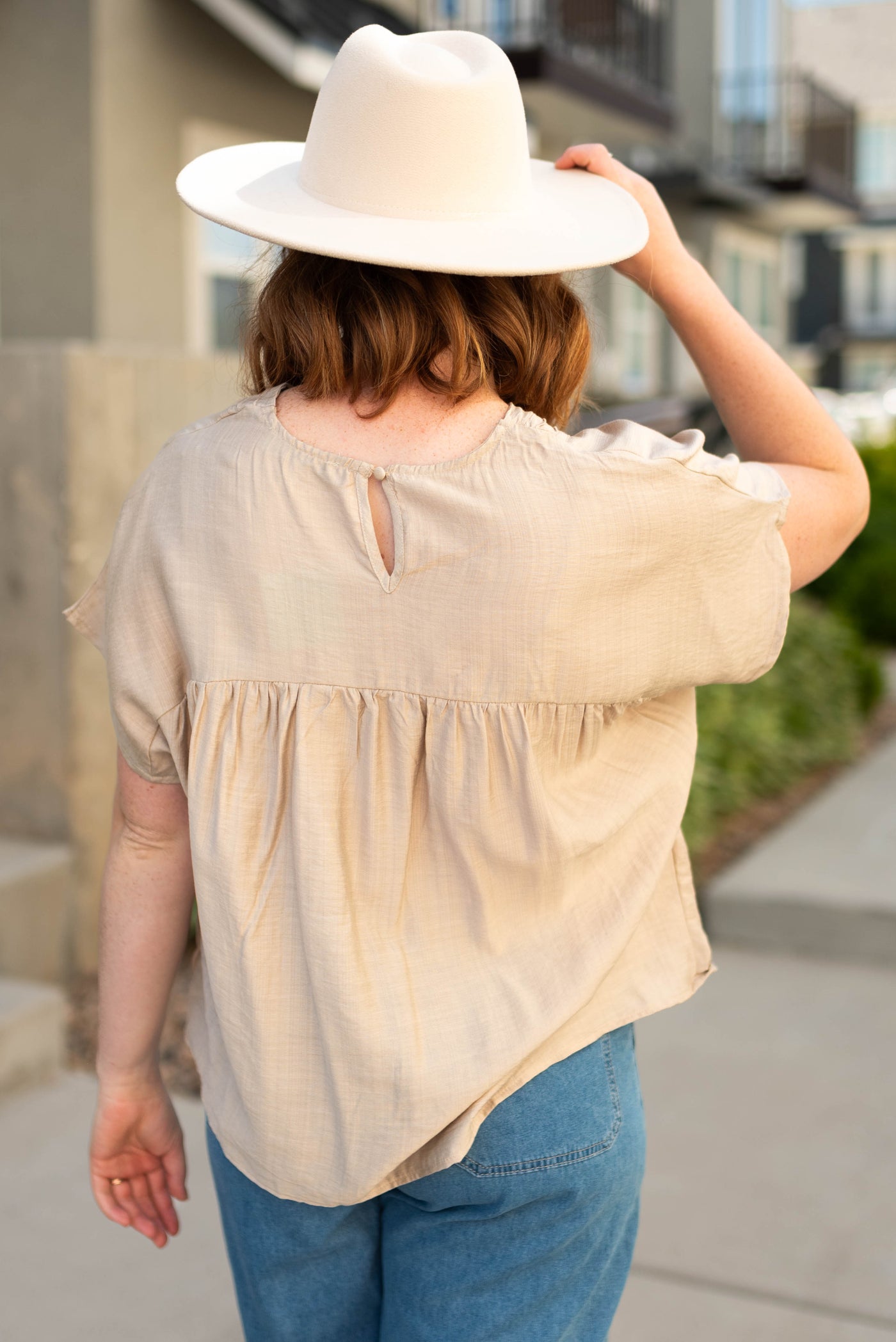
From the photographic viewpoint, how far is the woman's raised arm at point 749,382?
4.75 ft

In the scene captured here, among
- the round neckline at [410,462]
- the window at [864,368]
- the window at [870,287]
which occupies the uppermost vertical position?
the round neckline at [410,462]

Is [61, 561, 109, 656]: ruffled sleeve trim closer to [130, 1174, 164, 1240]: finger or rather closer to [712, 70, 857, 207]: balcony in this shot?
[130, 1174, 164, 1240]: finger

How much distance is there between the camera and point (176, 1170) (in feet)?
5.47

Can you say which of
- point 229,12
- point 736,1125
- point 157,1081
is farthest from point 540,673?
point 229,12

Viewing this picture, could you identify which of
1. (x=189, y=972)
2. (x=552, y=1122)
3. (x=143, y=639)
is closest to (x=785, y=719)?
(x=189, y=972)

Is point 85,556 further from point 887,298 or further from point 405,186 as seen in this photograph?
point 887,298

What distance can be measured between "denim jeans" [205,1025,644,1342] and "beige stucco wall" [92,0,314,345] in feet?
22.8

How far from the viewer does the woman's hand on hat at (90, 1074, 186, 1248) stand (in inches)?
62.3

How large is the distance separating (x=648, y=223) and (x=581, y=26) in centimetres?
1300

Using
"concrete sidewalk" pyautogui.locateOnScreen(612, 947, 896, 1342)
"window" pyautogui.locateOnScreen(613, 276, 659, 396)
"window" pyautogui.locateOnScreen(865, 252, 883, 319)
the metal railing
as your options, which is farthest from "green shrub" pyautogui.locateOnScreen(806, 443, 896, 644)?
"window" pyautogui.locateOnScreen(865, 252, 883, 319)

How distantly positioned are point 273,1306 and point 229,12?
781cm

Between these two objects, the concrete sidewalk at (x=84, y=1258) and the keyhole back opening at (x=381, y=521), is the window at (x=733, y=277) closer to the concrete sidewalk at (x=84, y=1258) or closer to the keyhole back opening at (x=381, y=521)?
the concrete sidewalk at (x=84, y=1258)

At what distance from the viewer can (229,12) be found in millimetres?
7875

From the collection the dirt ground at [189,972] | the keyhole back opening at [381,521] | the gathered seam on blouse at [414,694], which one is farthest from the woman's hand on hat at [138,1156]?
the keyhole back opening at [381,521]
